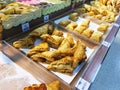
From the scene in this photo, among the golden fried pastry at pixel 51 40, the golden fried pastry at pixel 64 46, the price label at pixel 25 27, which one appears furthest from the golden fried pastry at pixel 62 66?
the price label at pixel 25 27

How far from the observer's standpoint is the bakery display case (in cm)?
91

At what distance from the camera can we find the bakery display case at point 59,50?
91cm

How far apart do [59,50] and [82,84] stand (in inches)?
11.1

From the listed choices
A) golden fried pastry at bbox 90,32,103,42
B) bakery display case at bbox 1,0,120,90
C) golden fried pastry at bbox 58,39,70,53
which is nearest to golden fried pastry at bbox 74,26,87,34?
bakery display case at bbox 1,0,120,90

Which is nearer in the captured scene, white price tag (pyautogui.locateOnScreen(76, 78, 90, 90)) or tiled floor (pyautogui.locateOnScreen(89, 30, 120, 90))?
white price tag (pyautogui.locateOnScreen(76, 78, 90, 90))

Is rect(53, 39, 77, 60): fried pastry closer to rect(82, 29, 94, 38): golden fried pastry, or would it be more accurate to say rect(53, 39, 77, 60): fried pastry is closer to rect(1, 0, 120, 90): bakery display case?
rect(1, 0, 120, 90): bakery display case

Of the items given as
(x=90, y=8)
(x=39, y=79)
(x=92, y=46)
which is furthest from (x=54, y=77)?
(x=90, y=8)

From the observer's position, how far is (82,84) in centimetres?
85

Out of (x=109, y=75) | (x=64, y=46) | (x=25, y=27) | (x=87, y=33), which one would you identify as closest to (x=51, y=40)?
(x=64, y=46)

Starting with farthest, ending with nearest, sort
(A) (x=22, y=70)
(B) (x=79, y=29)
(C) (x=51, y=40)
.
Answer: (B) (x=79, y=29) < (C) (x=51, y=40) < (A) (x=22, y=70)

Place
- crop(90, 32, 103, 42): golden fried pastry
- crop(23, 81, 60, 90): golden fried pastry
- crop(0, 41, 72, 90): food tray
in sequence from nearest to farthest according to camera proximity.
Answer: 1. crop(23, 81, 60, 90): golden fried pastry
2. crop(0, 41, 72, 90): food tray
3. crop(90, 32, 103, 42): golden fried pastry

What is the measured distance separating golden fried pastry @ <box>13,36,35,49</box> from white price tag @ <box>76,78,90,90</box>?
427 millimetres

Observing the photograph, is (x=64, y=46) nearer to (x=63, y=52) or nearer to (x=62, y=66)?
(x=63, y=52)

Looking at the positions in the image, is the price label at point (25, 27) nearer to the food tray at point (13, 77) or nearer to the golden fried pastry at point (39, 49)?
the golden fried pastry at point (39, 49)
